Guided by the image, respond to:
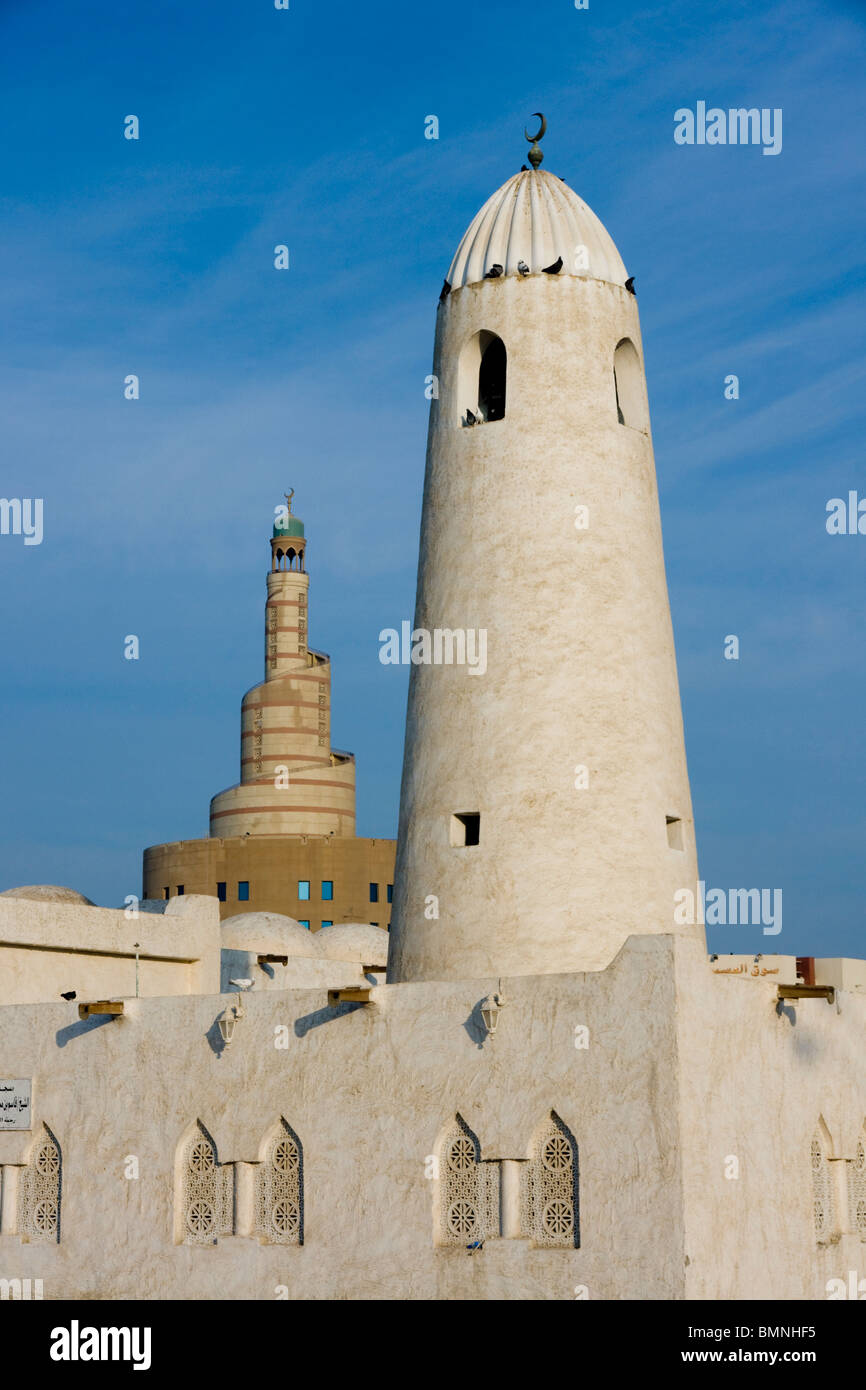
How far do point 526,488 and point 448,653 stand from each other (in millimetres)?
1941

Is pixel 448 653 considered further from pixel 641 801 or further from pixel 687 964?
pixel 687 964

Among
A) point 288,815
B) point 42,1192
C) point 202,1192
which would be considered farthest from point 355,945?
point 288,815

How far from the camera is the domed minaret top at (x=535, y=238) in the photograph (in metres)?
19.6

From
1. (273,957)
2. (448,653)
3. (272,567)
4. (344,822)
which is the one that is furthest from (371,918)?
(448,653)

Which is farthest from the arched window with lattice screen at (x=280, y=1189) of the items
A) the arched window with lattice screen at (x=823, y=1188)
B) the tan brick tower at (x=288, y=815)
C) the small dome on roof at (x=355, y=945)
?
the tan brick tower at (x=288, y=815)

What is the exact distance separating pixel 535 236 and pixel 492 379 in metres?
1.65

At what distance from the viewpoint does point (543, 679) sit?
1859 cm

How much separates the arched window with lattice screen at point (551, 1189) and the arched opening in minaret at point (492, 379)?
26.5 feet

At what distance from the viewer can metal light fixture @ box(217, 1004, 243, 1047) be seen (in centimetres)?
1766

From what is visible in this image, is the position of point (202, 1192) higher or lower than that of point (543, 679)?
lower

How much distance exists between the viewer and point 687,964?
15.5 metres

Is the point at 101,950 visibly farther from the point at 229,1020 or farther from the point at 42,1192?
the point at 229,1020

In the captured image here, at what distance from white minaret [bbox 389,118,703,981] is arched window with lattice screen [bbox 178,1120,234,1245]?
2710 mm

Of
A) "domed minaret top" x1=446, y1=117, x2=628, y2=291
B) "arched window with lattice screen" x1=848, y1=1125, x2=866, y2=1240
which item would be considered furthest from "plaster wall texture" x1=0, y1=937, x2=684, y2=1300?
"domed minaret top" x1=446, y1=117, x2=628, y2=291
